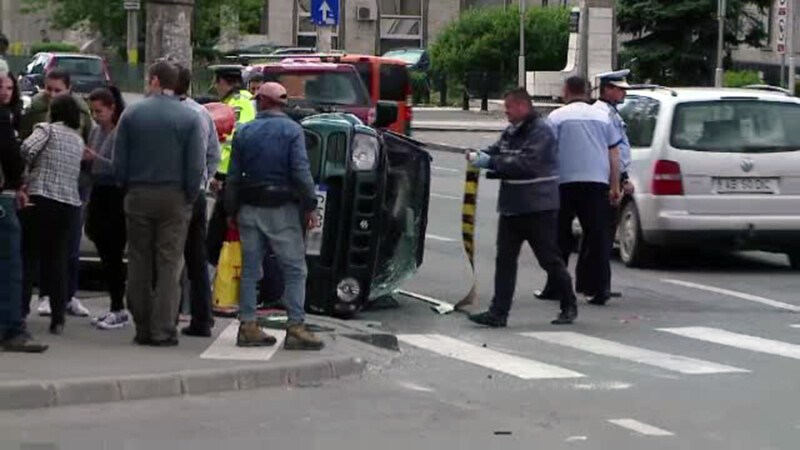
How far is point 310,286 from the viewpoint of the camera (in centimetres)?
1270

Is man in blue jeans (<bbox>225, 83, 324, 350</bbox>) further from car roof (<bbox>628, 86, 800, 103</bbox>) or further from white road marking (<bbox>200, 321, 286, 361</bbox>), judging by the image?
car roof (<bbox>628, 86, 800, 103</bbox>)

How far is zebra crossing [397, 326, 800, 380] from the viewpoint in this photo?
1091 cm

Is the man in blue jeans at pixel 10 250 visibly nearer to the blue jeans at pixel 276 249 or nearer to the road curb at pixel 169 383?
the road curb at pixel 169 383

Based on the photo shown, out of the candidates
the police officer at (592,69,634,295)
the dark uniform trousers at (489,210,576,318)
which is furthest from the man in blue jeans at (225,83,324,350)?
the police officer at (592,69,634,295)

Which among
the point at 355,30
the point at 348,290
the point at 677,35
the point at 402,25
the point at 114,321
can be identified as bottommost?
the point at 114,321

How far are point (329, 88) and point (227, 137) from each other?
11.8 metres

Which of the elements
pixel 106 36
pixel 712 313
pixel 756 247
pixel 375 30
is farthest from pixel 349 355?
pixel 375 30

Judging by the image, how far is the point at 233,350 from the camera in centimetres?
1084

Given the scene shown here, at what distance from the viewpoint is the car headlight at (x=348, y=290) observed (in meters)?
12.7

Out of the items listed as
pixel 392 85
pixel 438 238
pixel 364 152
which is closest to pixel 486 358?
pixel 364 152

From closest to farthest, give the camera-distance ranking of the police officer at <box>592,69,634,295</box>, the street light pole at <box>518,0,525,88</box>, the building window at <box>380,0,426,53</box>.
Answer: the police officer at <box>592,69,634,295</box>, the street light pole at <box>518,0,525,88</box>, the building window at <box>380,0,426,53</box>

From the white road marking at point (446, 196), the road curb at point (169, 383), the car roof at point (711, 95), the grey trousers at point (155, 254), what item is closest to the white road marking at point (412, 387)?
the road curb at point (169, 383)

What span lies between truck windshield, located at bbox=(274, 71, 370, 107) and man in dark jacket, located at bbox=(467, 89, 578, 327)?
11242 mm

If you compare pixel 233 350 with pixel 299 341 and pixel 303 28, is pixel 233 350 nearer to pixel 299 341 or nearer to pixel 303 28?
pixel 299 341
